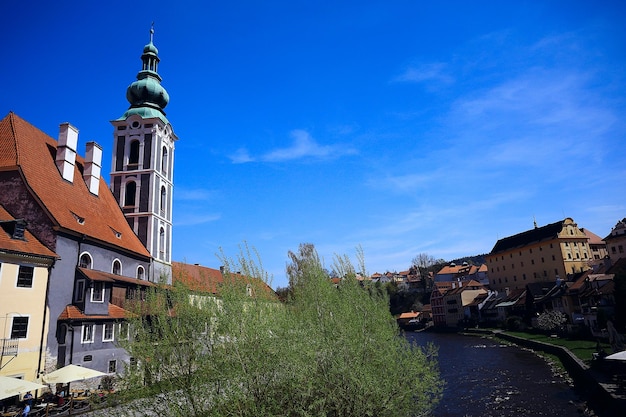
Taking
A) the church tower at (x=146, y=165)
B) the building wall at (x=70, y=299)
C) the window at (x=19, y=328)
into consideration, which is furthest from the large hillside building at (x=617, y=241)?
the window at (x=19, y=328)

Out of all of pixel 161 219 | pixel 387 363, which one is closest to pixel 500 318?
pixel 161 219

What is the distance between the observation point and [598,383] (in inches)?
869

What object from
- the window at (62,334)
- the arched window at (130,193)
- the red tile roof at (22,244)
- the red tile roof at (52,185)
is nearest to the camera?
the red tile roof at (22,244)

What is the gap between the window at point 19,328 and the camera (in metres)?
20.2

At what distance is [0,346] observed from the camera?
19.4 metres

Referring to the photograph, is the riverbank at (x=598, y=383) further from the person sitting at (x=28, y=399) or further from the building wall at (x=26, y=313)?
the building wall at (x=26, y=313)

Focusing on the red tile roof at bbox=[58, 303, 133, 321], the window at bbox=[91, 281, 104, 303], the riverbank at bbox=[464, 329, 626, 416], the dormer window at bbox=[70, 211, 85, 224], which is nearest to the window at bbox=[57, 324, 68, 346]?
the red tile roof at bbox=[58, 303, 133, 321]

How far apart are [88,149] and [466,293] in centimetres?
7442

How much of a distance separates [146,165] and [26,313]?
21.0 m

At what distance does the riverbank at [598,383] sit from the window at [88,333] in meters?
26.8

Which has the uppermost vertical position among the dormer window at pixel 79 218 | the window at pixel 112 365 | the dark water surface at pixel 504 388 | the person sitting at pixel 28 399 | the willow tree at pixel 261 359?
the dormer window at pixel 79 218

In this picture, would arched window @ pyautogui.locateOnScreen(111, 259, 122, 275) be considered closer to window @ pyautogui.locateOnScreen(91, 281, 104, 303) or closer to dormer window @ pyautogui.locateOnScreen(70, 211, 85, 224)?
dormer window @ pyautogui.locateOnScreen(70, 211, 85, 224)

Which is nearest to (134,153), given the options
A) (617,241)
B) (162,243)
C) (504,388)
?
(162,243)

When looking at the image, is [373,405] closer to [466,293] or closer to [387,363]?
[387,363]
